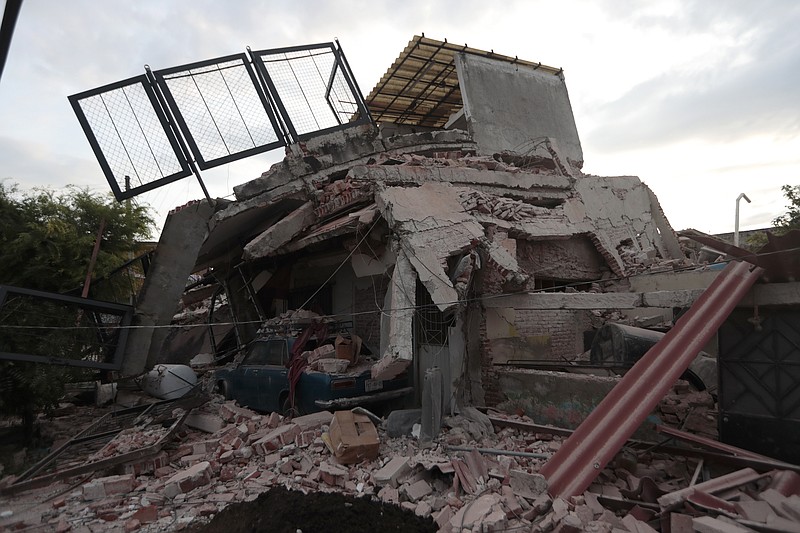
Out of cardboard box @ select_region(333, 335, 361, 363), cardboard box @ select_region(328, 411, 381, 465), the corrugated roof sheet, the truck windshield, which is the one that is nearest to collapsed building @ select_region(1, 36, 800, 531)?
the corrugated roof sheet

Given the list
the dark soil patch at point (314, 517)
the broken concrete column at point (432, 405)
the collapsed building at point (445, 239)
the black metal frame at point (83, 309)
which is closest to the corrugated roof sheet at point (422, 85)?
the collapsed building at point (445, 239)

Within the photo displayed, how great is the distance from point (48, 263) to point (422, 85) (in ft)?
39.1

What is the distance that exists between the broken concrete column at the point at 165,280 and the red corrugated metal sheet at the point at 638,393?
27.3 feet

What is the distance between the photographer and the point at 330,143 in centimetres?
1094

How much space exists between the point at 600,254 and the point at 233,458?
8.92 meters

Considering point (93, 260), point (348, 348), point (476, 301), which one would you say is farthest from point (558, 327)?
point (93, 260)

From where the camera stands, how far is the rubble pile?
13.1 feet

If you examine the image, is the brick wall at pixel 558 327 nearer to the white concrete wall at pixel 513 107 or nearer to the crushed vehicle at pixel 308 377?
the crushed vehicle at pixel 308 377

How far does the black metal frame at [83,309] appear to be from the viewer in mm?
7582

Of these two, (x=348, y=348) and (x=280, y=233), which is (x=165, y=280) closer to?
(x=280, y=233)

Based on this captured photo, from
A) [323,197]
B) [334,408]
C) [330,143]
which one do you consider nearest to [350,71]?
[330,143]

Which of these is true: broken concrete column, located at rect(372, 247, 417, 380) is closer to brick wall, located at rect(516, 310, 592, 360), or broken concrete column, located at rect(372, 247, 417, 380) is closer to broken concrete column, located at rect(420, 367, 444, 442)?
broken concrete column, located at rect(420, 367, 444, 442)

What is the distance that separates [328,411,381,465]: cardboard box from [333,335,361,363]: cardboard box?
1613mm

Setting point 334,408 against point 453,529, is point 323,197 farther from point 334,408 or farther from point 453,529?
point 453,529
